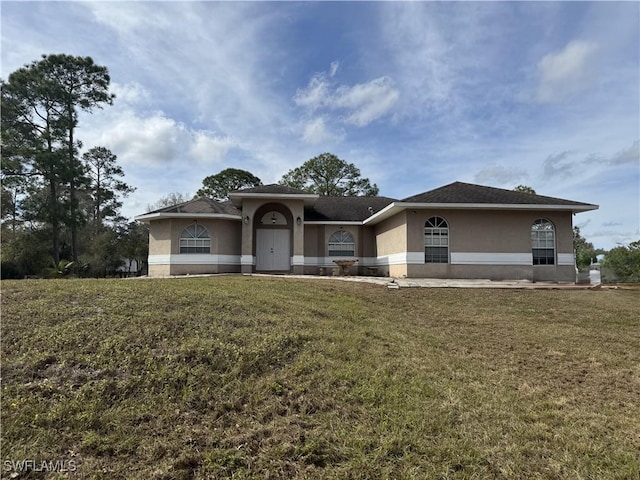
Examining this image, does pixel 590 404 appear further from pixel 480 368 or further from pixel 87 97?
pixel 87 97

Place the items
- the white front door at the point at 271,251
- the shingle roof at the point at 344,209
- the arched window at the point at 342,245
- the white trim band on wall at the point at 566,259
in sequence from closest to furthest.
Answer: the white trim band on wall at the point at 566,259
the white front door at the point at 271,251
the arched window at the point at 342,245
the shingle roof at the point at 344,209

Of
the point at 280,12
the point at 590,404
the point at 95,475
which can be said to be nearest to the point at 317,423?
the point at 95,475

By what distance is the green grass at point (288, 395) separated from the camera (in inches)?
124

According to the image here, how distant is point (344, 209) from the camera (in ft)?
72.2

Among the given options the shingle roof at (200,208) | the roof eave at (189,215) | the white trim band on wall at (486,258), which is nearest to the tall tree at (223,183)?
the shingle roof at (200,208)

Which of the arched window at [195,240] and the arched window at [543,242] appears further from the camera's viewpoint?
the arched window at [195,240]

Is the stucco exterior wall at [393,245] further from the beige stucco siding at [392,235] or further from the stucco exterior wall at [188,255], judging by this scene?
the stucco exterior wall at [188,255]

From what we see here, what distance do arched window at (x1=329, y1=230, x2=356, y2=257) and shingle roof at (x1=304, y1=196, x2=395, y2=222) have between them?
2.71 ft

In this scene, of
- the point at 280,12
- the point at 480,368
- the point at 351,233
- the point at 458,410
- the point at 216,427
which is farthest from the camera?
the point at 351,233

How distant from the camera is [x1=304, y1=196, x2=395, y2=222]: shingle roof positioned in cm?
2077

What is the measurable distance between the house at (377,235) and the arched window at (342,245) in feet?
0.18

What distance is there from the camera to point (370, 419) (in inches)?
149

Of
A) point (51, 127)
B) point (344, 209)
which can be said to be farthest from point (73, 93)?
point (344, 209)

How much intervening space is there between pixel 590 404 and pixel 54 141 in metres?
34.9
